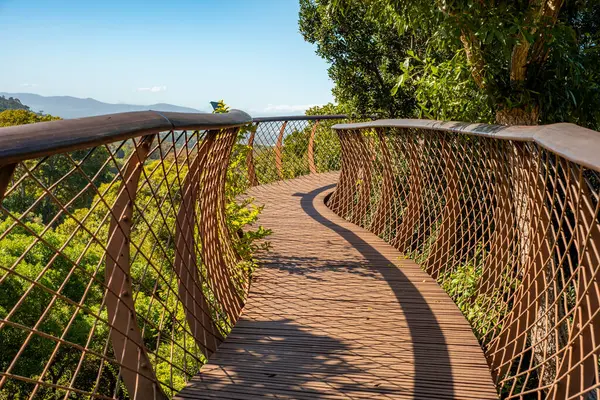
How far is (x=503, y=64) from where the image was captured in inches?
218

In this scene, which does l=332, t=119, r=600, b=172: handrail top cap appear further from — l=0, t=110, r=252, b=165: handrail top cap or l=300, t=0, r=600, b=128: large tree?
l=300, t=0, r=600, b=128: large tree

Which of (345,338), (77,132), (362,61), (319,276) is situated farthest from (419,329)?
(362,61)

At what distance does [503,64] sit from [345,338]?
3.64 meters

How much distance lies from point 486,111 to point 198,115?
14.1ft

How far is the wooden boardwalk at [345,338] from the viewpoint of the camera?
2439mm

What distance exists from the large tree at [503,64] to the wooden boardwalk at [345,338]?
1.62 metres

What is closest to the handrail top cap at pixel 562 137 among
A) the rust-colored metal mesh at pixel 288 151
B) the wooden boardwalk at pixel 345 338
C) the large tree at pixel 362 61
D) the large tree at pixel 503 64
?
the wooden boardwalk at pixel 345 338

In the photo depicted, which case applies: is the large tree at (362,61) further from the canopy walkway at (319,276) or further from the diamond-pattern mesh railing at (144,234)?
the diamond-pattern mesh railing at (144,234)

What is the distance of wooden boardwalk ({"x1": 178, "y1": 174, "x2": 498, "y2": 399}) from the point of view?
2.44 metres

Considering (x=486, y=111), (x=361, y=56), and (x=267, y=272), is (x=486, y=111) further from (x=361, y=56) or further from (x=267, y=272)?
(x=361, y=56)

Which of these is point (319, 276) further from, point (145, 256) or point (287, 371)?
point (145, 256)

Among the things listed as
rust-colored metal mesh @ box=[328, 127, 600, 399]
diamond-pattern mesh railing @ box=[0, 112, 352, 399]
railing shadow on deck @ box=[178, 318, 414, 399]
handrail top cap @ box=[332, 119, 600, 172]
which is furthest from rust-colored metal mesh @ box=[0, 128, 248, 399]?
rust-colored metal mesh @ box=[328, 127, 600, 399]

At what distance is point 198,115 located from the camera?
2256 millimetres

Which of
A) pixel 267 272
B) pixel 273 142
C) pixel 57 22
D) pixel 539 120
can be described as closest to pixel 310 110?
pixel 273 142
